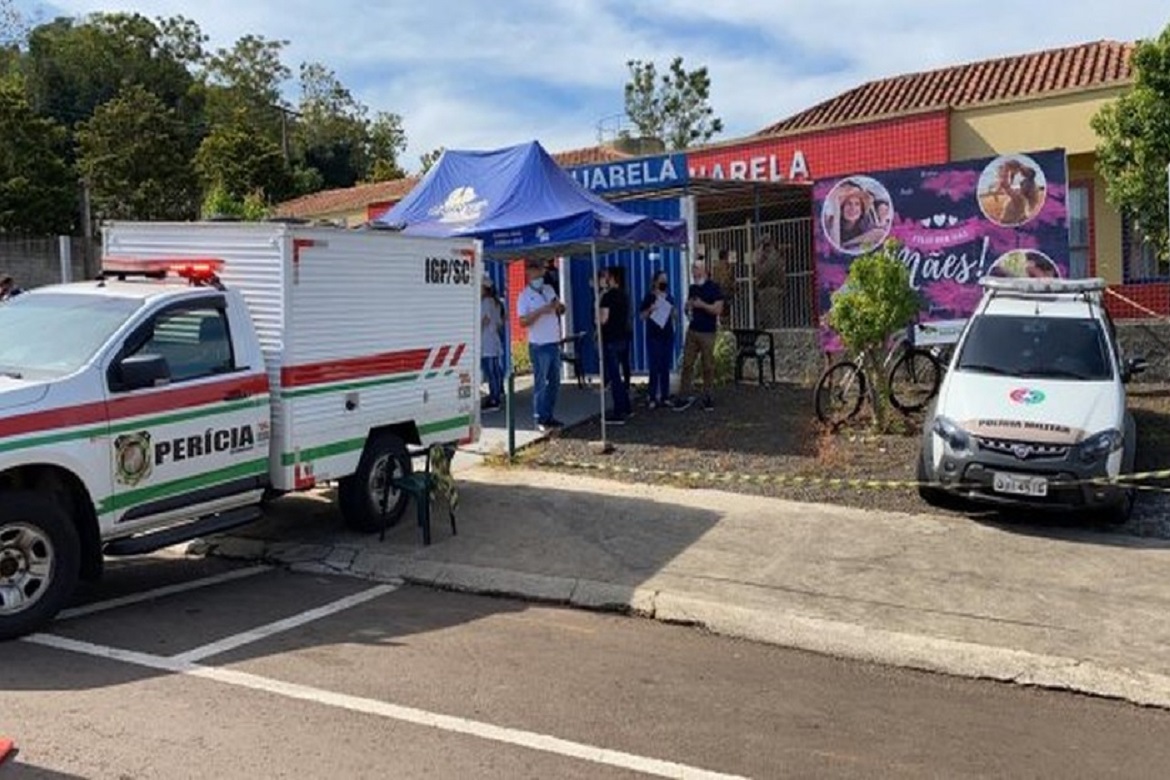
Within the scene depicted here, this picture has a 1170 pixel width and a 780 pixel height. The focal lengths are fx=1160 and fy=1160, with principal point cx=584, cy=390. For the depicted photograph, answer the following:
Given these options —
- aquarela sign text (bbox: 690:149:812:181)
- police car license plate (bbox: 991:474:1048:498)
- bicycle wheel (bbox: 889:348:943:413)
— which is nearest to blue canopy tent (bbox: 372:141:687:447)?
bicycle wheel (bbox: 889:348:943:413)

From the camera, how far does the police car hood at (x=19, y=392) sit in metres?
6.27

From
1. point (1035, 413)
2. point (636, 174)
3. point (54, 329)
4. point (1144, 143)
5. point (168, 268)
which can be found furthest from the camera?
point (636, 174)

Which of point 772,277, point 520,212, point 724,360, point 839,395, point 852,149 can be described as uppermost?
point 852,149

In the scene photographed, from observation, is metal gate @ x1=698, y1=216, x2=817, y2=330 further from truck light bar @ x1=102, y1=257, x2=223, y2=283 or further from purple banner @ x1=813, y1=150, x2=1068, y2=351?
truck light bar @ x1=102, y1=257, x2=223, y2=283

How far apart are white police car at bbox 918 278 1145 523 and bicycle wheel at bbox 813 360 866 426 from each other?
2.06m

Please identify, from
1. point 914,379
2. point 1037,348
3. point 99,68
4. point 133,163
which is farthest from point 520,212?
point 99,68

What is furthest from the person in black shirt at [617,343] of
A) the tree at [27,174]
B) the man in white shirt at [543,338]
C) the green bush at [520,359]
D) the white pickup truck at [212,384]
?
the tree at [27,174]

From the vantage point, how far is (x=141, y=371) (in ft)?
22.4

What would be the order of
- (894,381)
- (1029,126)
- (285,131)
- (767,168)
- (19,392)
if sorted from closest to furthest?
(19,392) → (894,381) → (1029,126) → (767,168) → (285,131)

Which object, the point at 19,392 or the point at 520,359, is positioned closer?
the point at 19,392

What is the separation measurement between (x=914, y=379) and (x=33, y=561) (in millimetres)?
10223

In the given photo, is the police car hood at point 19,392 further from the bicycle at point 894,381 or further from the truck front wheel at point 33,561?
the bicycle at point 894,381

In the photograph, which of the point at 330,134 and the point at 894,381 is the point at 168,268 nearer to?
the point at 894,381

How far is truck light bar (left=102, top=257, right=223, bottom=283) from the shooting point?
7840 millimetres
